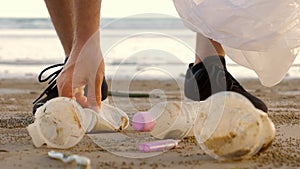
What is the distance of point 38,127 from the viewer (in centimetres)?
274

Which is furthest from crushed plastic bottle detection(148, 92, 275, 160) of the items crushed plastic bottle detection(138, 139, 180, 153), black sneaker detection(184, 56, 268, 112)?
black sneaker detection(184, 56, 268, 112)

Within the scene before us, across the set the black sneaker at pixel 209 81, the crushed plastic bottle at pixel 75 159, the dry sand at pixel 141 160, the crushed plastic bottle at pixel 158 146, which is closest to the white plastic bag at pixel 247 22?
the black sneaker at pixel 209 81

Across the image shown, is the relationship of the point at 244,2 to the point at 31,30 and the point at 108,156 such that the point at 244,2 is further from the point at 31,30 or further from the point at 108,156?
the point at 31,30

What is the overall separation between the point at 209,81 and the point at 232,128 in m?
1.07

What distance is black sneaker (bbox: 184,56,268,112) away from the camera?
137 inches

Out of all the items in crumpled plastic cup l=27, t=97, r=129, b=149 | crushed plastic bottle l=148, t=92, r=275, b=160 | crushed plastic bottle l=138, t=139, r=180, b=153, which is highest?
crushed plastic bottle l=148, t=92, r=275, b=160

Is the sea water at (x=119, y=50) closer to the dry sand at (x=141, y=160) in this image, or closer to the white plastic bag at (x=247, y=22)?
the white plastic bag at (x=247, y=22)

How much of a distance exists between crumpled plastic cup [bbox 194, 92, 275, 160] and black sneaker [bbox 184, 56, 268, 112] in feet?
2.87

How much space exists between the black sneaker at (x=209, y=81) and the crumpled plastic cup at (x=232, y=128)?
874mm

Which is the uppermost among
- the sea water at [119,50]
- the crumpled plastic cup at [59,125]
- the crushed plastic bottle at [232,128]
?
the crushed plastic bottle at [232,128]

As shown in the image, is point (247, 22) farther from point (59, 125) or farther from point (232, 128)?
point (59, 125)

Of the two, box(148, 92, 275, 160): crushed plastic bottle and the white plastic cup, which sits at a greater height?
box(148, 92, 275, 160): crushed plastic bottle

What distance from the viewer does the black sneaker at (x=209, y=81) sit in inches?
137

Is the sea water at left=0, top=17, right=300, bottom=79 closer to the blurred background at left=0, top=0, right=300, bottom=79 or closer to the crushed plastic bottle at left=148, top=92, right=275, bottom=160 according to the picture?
the blurred background at left=0, top=0, right=300, bottom=79
